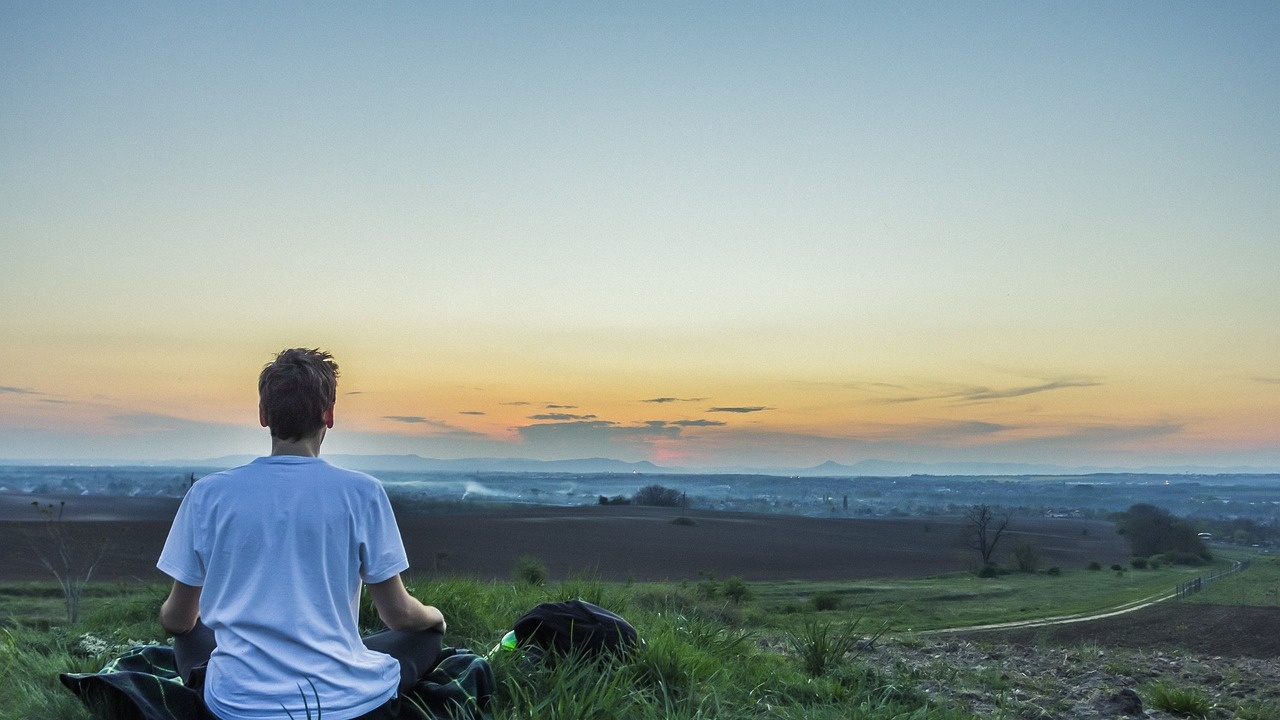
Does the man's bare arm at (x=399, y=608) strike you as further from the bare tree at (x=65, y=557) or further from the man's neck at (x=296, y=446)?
the bare tree at (x=65, y=557)

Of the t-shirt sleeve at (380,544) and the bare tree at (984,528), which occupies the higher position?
the t-shirt sleeve at (380,544)

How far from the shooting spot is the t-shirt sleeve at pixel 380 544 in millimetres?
2992

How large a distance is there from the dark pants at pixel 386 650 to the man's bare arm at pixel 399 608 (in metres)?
0.25

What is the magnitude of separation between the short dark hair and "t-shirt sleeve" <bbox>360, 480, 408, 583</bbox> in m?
0.32

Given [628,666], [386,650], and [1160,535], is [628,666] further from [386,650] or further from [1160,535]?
[1160,535]

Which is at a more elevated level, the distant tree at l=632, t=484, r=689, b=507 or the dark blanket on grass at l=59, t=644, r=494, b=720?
the dark blanket on grass at l=59, t=644, r=494, b=720

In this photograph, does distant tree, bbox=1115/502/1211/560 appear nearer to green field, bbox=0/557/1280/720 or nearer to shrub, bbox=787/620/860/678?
green field, bbox=0/557/1280/720

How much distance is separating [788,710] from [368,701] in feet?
7.69

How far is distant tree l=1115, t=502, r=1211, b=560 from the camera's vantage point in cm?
8881

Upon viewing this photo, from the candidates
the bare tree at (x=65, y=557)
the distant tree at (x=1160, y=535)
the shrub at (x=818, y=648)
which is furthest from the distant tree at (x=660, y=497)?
the shrub at (x=818, y=648)

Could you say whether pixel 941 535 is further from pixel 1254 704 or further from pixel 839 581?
pixel 1254 704

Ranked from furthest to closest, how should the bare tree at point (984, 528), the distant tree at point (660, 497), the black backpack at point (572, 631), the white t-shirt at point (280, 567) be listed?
the distant tree at point (660, 497) → the bare tree at point (984, 528) → the black backpack at point (572, 631) → the white t-shirt at point (280, 567)

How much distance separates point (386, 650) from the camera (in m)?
3.64

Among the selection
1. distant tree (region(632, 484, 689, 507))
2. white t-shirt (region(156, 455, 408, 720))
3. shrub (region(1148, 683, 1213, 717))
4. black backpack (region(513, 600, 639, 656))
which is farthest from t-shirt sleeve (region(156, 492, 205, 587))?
distant tree (region(632, 484, 689, 507))
